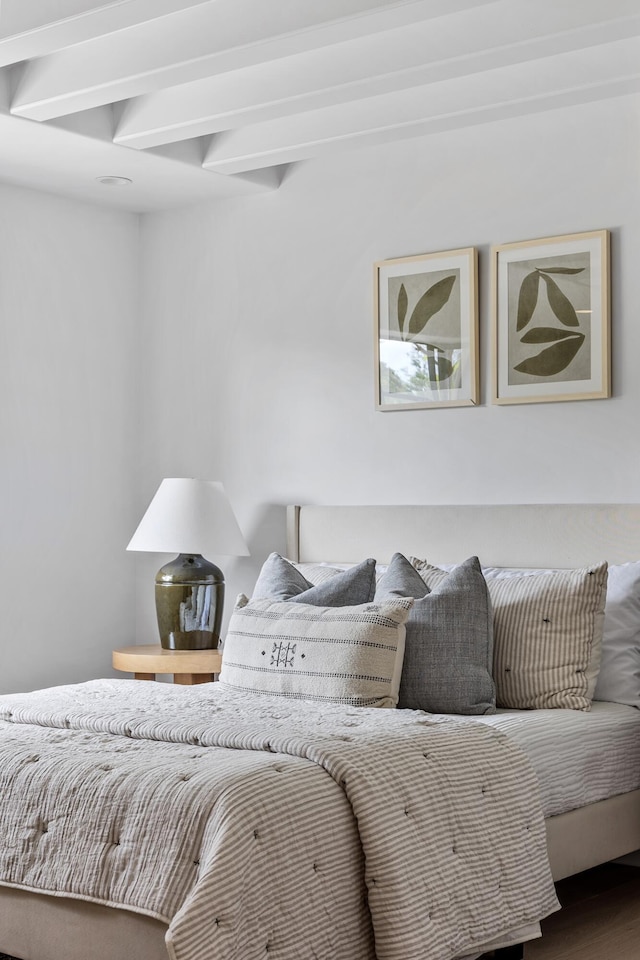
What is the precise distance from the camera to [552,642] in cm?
330

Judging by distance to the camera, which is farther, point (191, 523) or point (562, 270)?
point (191, 523)

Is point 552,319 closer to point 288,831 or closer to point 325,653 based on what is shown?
point 325,653

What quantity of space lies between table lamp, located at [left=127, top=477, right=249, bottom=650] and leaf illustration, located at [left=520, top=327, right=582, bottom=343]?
1351 mm

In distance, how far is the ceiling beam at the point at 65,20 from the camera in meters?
2.92

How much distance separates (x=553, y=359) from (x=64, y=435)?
2.05 metres

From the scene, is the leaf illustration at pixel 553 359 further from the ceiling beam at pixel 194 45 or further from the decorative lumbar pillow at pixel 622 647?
the ceiling beam at pixel 194 45

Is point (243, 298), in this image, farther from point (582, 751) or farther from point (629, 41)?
point (582, 751)

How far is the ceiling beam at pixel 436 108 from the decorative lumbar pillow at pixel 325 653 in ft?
5.53

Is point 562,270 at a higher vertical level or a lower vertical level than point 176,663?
higher

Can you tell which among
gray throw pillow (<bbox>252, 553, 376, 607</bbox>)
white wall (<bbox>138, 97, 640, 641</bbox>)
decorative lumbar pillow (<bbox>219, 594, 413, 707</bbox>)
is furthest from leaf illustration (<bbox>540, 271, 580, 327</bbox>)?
decorative lumbar pillow (<bbox>219, 594, 413, 707</bbox>)

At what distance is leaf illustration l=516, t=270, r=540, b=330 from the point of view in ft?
12.9

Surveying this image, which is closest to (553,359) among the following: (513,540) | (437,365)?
(437,365)

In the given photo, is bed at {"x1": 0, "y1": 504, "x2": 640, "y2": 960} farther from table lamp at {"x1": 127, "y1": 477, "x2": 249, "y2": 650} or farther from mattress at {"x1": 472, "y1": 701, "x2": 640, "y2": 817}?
table lamp at {"x1": 127, "y1": 477, "x2": 249, "y2": 650}

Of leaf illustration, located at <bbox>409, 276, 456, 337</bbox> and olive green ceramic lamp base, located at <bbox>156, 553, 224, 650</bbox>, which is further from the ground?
leaf illustration, located at <bbox>409, 276, 456, 337</bbox>
